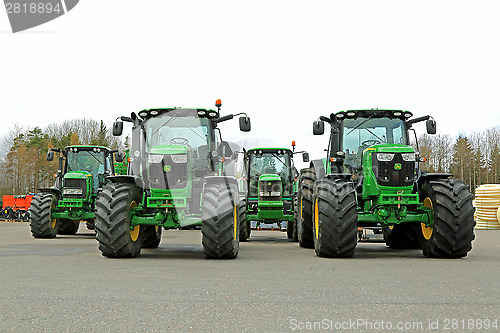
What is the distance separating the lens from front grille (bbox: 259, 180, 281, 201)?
17.2 metres

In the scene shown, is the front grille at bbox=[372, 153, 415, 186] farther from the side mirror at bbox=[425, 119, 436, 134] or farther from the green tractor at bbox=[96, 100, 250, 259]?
the green tractor at bbox=[96, 100, 250, 259]

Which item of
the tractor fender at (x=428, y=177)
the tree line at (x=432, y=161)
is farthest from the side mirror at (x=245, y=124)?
the tree line at (x=432, y=161)

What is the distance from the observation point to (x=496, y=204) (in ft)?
88.5

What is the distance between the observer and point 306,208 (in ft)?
42.4

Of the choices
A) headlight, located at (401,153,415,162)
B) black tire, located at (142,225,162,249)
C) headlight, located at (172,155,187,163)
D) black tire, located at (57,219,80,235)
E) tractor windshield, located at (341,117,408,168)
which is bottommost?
black tire, located at (57,219,80,235)

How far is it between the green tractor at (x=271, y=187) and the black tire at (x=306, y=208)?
2.68 meters

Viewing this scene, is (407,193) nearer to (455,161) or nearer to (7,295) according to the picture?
(7,295)

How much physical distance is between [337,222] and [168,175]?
3.23 m

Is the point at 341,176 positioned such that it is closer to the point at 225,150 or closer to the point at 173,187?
the point at 225,150

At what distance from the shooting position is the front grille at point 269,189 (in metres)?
17.2

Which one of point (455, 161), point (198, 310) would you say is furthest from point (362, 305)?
point (455, 161)

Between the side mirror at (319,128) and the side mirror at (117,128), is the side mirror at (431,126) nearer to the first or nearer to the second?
the side mirror at (319,128)

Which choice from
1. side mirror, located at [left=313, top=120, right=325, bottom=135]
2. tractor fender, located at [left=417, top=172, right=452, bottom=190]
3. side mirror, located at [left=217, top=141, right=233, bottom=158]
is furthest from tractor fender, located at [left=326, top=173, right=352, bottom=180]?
side mirror, located at [left=217, top=141, right=233, bottom=158]

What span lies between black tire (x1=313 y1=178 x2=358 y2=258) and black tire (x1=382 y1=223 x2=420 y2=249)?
3105 mm
